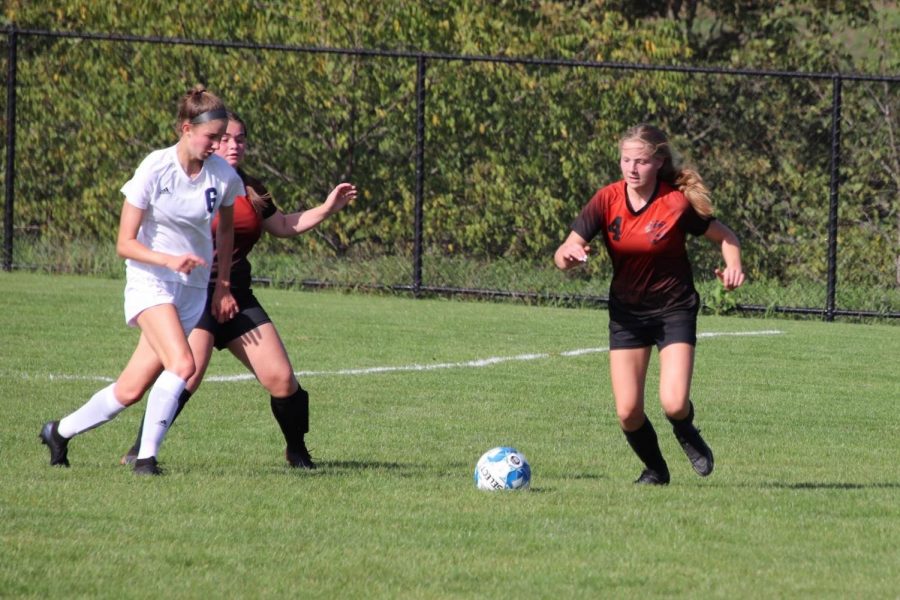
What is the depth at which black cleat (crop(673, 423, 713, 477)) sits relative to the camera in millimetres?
7465

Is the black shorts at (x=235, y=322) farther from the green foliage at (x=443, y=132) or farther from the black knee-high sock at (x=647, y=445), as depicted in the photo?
the green foliage at (x=443, y=132)

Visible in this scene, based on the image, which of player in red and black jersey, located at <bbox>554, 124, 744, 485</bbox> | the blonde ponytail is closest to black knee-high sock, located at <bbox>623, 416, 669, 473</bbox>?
player in red and black jersey, located at <bbox>554, 124, 744, 485</bbox>

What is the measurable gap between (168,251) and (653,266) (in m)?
2.13

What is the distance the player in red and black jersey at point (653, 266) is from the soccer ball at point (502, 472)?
1.76 ft

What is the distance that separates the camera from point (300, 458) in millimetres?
7871

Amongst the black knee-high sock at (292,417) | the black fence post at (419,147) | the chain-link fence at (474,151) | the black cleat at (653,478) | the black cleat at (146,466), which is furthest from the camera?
the black fence post at (419,147)

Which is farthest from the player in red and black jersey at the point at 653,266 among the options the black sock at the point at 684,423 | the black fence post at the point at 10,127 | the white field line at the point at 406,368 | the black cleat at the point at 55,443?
the black fence post at the point at 10,127

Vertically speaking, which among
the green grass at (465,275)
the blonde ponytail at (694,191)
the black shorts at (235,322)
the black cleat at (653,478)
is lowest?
the black cleat at (653,478)

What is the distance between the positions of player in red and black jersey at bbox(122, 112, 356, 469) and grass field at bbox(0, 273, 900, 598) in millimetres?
260

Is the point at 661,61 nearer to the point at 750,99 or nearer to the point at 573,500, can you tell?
the point at 750,99

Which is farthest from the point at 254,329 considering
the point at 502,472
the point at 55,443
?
the point at 502,472

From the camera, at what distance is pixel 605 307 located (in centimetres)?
1708

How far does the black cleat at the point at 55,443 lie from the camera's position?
295 inches

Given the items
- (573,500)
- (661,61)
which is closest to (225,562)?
(573,500)
